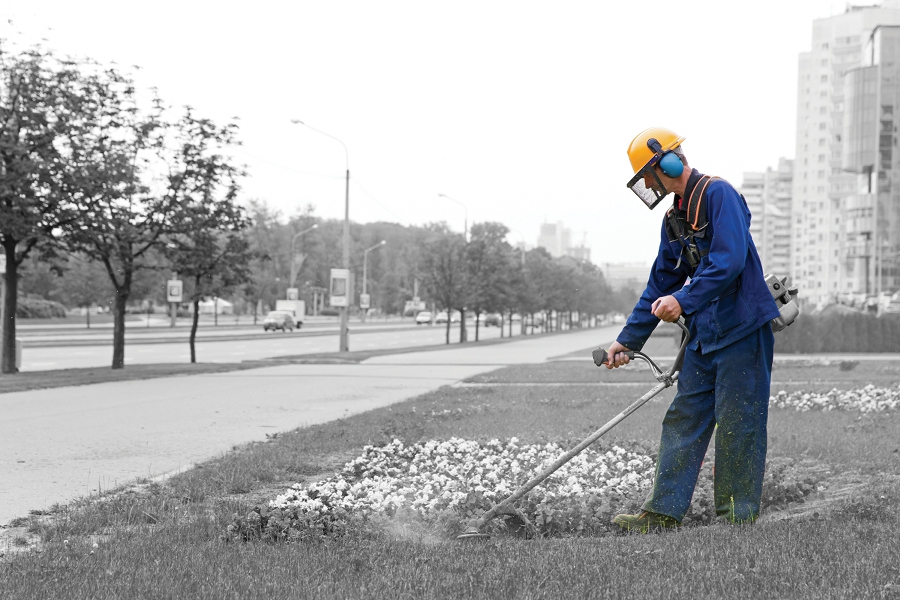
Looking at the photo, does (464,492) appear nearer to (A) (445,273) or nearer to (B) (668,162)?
(B) (668,162)

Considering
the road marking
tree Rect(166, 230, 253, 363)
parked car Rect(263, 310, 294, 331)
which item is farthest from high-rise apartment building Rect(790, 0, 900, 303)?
the road marking

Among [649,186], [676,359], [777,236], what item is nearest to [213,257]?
[649,186]

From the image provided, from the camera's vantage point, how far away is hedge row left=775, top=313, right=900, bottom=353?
31.5 metres

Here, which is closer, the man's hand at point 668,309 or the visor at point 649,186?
the man's hand at point 668,309

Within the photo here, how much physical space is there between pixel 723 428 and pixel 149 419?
862cm

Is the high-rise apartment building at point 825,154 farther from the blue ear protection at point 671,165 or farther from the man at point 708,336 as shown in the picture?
the blue ear protection at point 671,165

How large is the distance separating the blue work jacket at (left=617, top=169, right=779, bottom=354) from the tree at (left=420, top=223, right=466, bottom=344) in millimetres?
39435

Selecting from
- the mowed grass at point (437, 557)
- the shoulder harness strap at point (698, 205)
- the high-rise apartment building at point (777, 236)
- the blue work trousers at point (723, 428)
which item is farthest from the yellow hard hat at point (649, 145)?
the high-rise apartment building at point (777, 236)

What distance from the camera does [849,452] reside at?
7.09 metres

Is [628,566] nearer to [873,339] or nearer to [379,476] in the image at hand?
[379,476]

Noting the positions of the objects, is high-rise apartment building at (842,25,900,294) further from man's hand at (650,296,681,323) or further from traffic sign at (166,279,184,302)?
man's hand at (650,296,681,323)

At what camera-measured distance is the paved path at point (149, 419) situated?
7074 millimetres

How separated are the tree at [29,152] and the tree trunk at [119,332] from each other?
2695 millimetres

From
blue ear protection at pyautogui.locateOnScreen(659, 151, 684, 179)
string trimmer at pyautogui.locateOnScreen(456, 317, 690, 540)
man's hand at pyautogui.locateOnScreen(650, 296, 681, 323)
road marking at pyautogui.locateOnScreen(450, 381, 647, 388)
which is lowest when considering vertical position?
road marking at pyautogui.locateOnScreen(450, 381, 647, 388)
